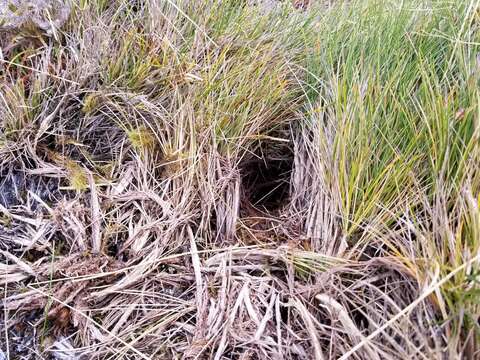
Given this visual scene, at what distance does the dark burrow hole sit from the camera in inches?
54.4

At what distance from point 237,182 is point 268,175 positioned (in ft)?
0.66

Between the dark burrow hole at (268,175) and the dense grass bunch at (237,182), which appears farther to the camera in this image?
the dark burrow hole at (268,175)

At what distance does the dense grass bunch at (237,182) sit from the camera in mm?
965

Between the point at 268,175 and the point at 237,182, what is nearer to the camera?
the point at 237,182

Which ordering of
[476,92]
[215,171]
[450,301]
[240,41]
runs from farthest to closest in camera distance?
1. [240,41]
2. [215,171]
3. [476,92]
4. [450,301]

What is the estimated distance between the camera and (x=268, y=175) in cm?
144

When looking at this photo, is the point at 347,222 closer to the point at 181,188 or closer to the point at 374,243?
the point at 374,243

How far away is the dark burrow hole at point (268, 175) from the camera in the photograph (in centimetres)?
138

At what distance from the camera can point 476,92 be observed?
1.03 meters

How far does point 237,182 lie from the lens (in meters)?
1.27

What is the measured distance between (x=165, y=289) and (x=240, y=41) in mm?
828

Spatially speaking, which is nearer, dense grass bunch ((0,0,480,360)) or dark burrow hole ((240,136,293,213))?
dense grass bunch ((0,0,480,360))

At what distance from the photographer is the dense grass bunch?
0.96 metres

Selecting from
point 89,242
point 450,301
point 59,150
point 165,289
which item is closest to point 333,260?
point 450,301
